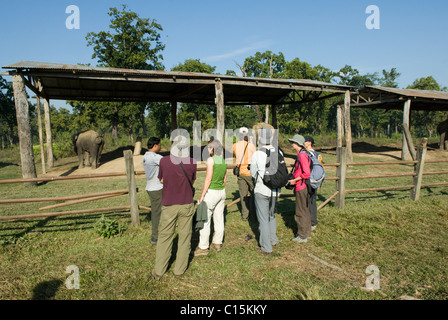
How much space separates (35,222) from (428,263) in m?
6.73

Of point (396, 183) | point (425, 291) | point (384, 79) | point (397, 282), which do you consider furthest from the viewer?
point (384, 79)

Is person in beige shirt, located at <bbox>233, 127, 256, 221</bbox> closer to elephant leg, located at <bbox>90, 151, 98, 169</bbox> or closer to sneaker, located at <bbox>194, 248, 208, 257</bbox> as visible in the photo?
sneaker, located at <bbox>194, 248, 208, 257</bbox>

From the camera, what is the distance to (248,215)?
577 centimetres

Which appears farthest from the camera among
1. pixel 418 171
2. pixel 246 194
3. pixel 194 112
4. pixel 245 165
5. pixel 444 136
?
pixel 194 112

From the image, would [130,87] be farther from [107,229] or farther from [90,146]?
[107,229]

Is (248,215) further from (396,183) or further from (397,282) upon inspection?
(396,183)

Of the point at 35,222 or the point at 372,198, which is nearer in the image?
the point at 35,222

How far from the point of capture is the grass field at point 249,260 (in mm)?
3264

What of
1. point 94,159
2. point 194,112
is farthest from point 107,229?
point 194,112

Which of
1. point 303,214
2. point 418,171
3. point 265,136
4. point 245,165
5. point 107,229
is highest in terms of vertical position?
point 265,136

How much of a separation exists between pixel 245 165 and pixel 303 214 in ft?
4.61

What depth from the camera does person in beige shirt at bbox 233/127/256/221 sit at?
5.20 m

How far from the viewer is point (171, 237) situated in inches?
140

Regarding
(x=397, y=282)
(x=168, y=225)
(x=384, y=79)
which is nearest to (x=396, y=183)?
(x=397, y=282)
